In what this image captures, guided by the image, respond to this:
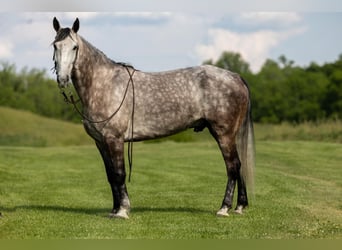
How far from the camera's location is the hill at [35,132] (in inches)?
1121

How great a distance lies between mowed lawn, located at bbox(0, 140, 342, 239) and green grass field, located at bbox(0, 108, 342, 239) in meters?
0.02

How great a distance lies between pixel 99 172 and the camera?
17.1m

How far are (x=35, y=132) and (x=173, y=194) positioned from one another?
62.3ft

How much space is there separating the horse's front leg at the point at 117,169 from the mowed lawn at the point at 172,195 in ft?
0.92

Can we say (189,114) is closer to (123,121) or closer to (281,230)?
(123,121)


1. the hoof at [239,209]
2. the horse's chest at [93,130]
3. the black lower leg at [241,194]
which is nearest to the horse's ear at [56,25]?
the horse's chest at [93,130]

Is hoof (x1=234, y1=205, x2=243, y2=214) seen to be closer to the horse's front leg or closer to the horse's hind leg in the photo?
the horse's hind leg

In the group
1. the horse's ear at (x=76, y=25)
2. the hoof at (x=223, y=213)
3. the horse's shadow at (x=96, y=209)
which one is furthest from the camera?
the horse's shadow at (x=96, y=209)

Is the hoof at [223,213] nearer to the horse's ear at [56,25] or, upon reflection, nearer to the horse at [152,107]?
the horse at [152,107]

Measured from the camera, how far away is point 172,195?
39.5 feet

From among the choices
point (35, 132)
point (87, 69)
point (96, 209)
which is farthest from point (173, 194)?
point (35, 132)

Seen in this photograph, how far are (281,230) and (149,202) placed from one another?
3.49 meters

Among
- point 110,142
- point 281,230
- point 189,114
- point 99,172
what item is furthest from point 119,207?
point 99,172

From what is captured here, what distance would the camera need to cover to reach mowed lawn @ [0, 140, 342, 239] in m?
8.23
